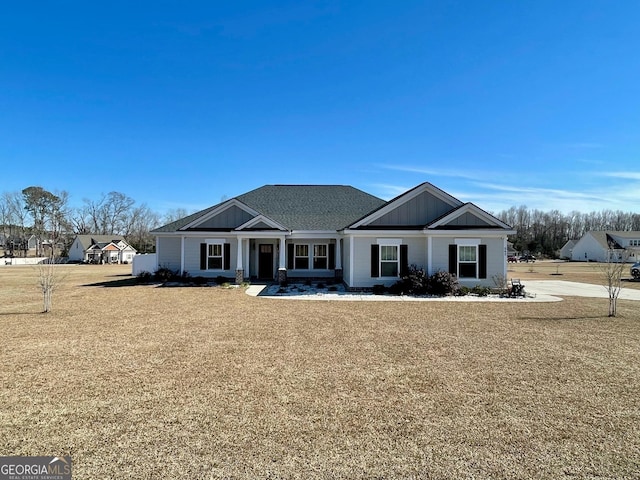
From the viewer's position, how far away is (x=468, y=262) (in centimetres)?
1695

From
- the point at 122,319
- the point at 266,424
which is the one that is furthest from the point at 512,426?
the point at 122,319

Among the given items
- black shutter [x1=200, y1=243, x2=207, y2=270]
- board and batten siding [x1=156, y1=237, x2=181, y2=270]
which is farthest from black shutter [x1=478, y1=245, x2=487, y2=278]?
board and batten siding [x1=156, y1=237, x2=181, y2=270]

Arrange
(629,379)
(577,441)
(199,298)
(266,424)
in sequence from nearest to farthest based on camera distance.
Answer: (577,441) < (266,424) < (629,379) < (199,298)

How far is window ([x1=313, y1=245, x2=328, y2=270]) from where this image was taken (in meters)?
22.2

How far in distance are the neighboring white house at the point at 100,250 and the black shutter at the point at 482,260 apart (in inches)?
2134

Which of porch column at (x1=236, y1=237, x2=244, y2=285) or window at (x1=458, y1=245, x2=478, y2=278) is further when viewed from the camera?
porch column at (x1=236, y1=237, x2=244, y2=285)

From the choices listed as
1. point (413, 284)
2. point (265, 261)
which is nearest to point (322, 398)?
point (413, 284)

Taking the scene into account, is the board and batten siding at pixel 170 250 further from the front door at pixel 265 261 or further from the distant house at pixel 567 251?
the distant house at pixel 567 251

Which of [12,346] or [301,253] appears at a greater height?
[301,253]

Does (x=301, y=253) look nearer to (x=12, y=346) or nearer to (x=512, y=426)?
(x=12, y=346)

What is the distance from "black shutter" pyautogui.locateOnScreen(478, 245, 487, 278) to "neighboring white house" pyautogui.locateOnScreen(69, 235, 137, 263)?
54.2 metres

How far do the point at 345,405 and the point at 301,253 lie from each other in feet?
57.7

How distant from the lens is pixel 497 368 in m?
6.32

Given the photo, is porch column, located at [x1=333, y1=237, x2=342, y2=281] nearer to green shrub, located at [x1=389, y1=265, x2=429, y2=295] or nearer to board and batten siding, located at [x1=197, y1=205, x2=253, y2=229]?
green shrub, located at [x1=389, y1=265, x2=429, y2=295]
